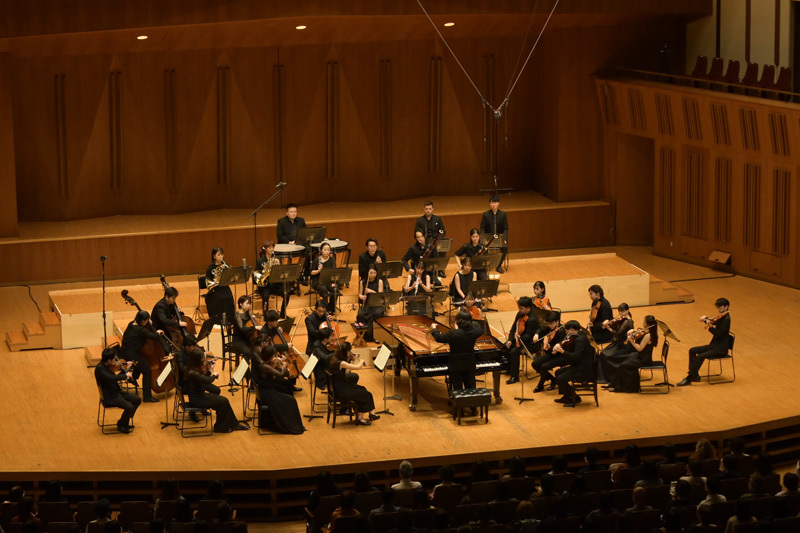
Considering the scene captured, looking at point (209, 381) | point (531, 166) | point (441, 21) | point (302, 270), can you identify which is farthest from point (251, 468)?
point (531, 166)

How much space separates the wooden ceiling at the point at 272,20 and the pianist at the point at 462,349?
6260 millimetres

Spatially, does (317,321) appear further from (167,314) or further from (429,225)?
(429,225)

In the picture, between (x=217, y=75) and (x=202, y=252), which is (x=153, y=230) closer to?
(x=202, y=252)

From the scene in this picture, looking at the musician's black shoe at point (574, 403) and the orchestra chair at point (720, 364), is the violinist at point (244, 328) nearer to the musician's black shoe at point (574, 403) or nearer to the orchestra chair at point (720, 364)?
the musician's black shoe at point (574, 403)

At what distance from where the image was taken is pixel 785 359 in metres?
14.6

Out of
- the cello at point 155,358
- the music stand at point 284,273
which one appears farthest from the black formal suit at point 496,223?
the cello at point 155,358

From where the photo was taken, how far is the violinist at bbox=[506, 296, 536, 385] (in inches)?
548

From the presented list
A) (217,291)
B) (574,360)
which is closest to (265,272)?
(217,291)

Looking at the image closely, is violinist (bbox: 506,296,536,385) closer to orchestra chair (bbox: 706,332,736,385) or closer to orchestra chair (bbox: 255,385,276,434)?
orchestra chair (bbox: 706,332,736,385)

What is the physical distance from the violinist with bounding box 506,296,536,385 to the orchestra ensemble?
1 centimetres

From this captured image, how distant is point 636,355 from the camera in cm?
1352

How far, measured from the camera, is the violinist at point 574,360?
13.1m

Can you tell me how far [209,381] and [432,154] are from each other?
9.12 meters

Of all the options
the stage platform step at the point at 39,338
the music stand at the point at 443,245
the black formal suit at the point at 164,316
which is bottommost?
the stage platform step at the point at 39,338
